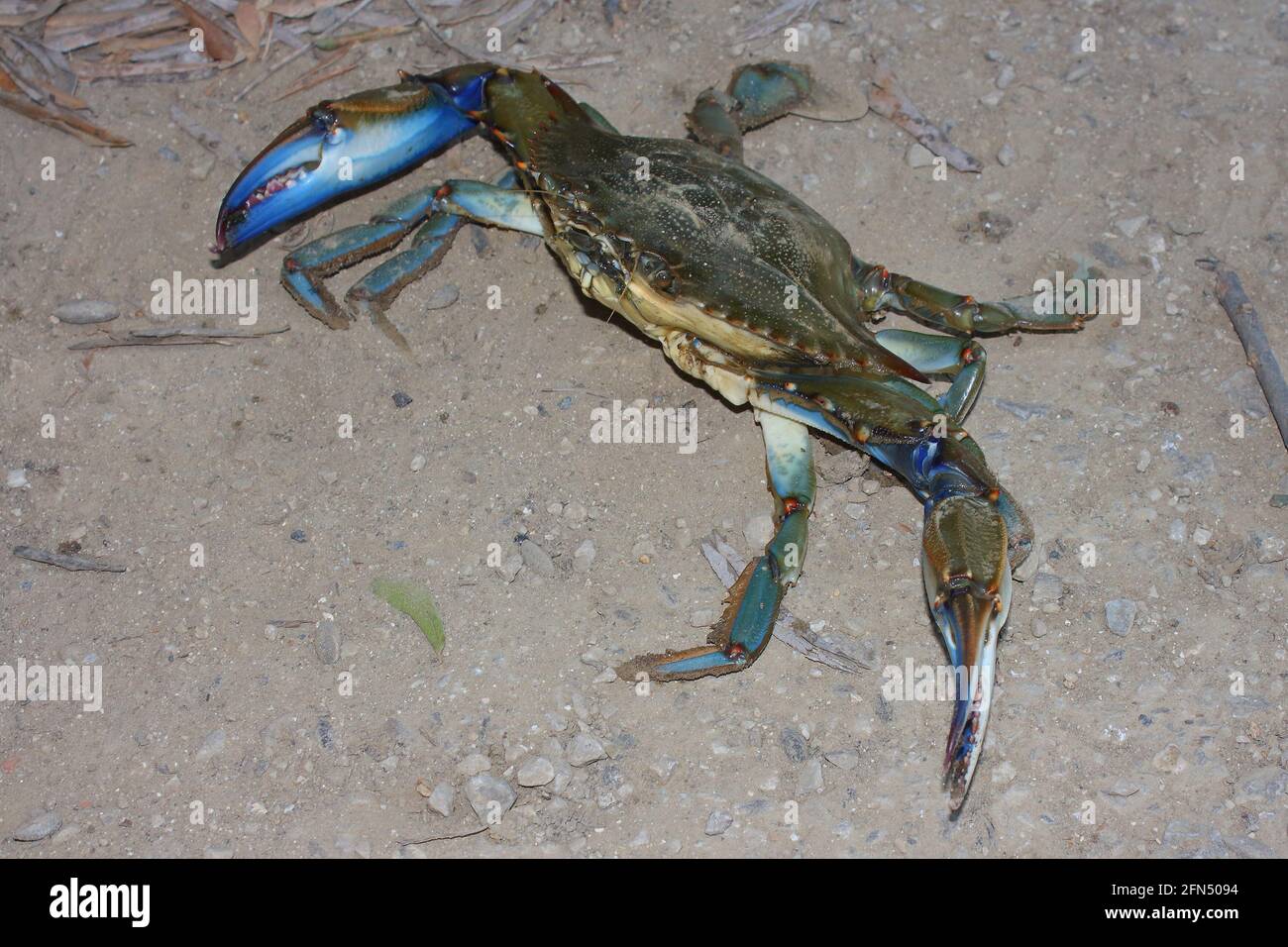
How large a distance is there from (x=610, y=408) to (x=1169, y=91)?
3.35 m

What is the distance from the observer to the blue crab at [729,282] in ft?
13.8

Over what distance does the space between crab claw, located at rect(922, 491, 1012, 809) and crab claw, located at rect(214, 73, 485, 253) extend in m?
2.83

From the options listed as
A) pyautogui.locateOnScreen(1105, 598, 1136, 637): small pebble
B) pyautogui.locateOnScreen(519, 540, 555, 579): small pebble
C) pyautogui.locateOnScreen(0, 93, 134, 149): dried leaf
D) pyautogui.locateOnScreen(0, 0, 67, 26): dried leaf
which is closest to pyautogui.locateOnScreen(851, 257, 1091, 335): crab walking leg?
pyautogui.locateOnScreen(1105, 598, 1136, 637): small pebble

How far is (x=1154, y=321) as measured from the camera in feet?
17.1

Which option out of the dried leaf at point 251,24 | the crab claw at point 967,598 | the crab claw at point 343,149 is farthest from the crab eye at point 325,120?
the crab claw at point 967,598

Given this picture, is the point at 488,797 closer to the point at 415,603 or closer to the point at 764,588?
the point at 415,603

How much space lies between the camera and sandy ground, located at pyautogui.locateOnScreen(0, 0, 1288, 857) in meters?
4.02

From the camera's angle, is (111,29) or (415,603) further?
(111,29)

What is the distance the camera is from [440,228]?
5168 mm

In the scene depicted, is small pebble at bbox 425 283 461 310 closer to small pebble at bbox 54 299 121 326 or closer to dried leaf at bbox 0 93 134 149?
small pebble at bbox 54 299 121 326

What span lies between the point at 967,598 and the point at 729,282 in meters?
1.49

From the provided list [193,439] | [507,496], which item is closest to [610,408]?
[507,496]

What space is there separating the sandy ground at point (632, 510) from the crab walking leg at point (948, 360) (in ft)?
1.01

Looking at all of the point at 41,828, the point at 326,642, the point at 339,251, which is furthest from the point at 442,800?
the point at 339,251
